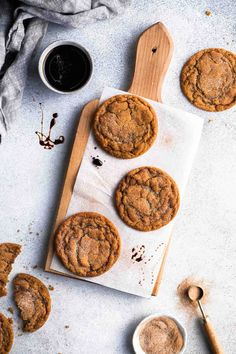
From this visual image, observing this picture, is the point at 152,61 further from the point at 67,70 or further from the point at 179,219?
the point at 179,219

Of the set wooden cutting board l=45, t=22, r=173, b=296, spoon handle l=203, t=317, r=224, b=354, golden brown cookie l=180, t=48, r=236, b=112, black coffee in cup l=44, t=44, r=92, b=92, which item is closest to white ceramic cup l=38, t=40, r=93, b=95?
black coffee in cup l=44, t=44, r=92, b=92

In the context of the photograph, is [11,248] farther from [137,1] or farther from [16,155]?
[137,1]

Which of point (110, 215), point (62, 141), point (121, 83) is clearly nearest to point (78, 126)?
point (62, 141)

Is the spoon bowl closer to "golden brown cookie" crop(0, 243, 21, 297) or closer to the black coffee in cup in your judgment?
"golden brown cookie" crop(0, 243, 21, 297)

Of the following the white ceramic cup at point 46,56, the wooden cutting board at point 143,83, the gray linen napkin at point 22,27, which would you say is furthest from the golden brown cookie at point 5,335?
the white ceramic cup at point 46,56

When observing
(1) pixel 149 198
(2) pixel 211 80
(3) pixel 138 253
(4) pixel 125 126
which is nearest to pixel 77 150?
(4) pixel 125 126

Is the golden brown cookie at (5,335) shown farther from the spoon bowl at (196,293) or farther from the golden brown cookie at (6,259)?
the spoon bowl at (196,293)

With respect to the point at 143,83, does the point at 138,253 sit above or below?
below
